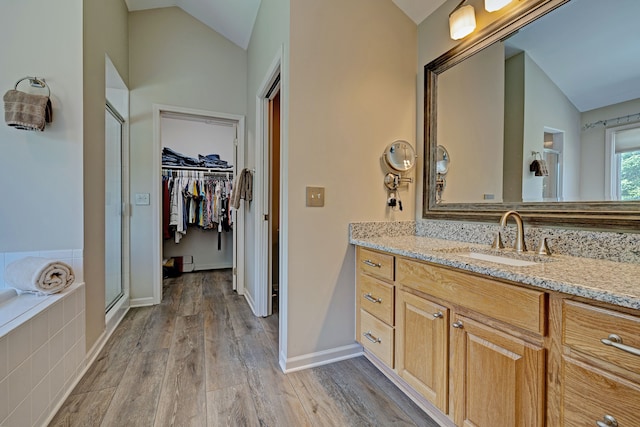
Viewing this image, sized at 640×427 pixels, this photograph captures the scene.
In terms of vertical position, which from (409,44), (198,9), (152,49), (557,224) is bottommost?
(557,224)

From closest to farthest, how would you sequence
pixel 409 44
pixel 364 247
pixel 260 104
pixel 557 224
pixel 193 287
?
1. pixel 557 224
2. pixel 364 247
3. pixel 409 44
4. pixel 260 104
5. pixel 193 287

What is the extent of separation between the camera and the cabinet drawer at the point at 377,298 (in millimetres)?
1564

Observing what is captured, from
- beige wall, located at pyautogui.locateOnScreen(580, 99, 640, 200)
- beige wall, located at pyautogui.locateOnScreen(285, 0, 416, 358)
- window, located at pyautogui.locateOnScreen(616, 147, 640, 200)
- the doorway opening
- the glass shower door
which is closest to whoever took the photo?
window, located at pyautogui.locateOnScreen(616, 147, 640, 200)

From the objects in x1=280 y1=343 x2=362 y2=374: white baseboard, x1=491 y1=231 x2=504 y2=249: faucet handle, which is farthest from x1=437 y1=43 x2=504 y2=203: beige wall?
x1=280 y1=343 x2=362 y2=374: white baseboard

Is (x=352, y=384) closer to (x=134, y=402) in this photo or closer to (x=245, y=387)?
(x=245, y=387)

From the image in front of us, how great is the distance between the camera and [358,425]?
1329 millimetres

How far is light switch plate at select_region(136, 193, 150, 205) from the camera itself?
2.80 metres

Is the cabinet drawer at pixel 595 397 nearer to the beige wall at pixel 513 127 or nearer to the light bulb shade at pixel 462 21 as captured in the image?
the beige wall at pixel 513 127

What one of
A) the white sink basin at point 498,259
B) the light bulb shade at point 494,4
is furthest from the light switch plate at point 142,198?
the light bulb shade at point 494,4

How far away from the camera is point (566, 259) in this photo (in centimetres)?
117

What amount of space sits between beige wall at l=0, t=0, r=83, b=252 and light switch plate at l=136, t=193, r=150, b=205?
118cm

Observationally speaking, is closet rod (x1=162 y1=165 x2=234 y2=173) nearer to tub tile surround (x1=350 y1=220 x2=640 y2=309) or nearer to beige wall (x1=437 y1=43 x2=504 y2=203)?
tub tile surround (x1=350 y1=220 x2=640 y2=309)

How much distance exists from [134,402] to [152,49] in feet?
10.2

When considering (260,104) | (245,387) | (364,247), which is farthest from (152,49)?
(245,387)
